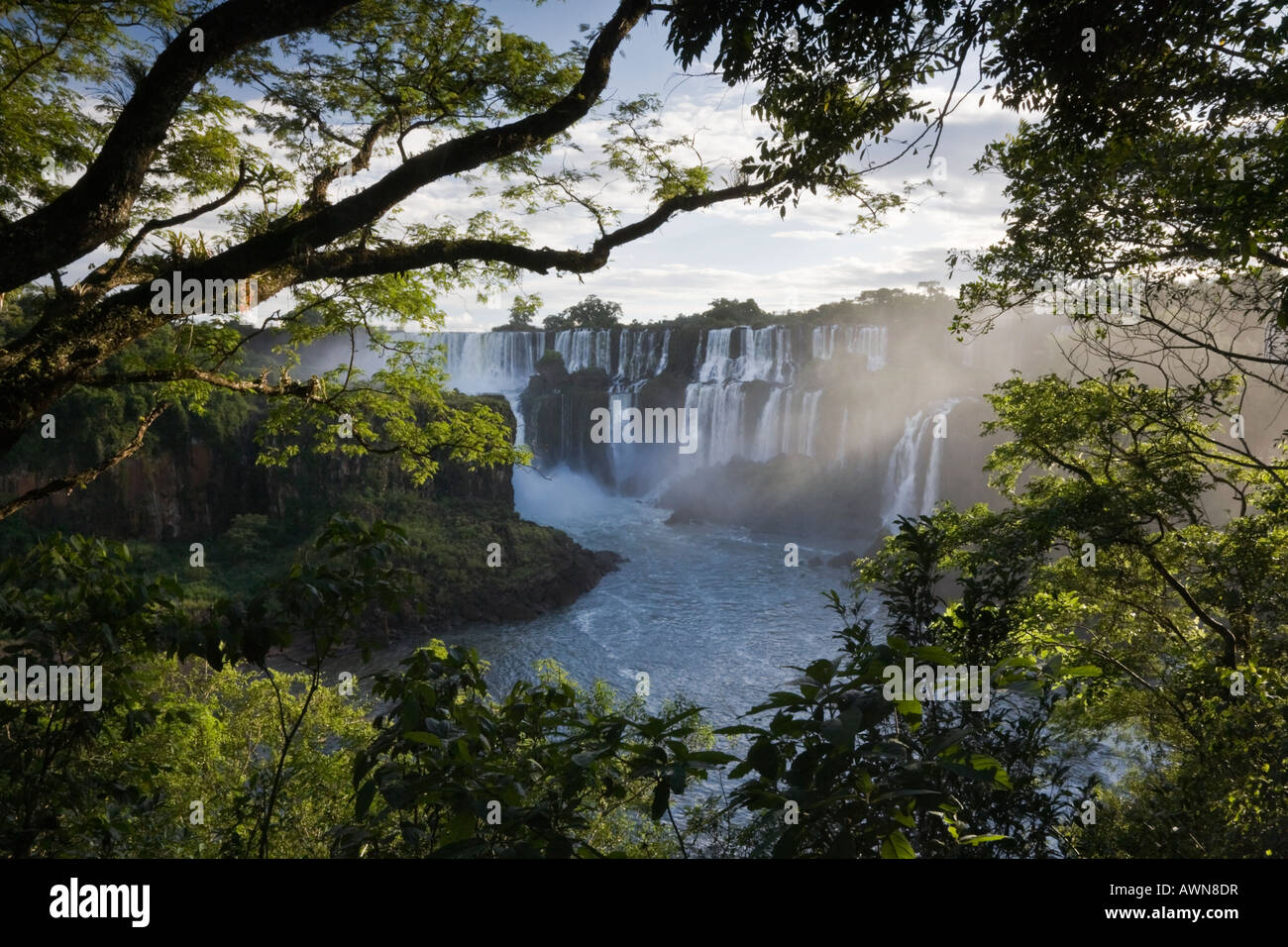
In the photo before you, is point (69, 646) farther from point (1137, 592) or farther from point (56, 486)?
point (1137, 592)

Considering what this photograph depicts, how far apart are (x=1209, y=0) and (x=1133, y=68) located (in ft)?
1.31

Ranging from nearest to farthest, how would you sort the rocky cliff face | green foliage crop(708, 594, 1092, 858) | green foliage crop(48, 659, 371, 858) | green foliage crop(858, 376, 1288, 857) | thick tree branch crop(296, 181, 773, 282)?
1. green foliage crop(708, 594, 1092, 858)
2. green foliage crop(48, 659, 371, 858)
3. green foliage crop(858, 376, 1288, 857)
4. thick tree branch crop(296, 181, 773, 282)
5. the rocky cliff face

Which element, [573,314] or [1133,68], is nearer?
[1133,68]

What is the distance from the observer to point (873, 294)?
43.1 m

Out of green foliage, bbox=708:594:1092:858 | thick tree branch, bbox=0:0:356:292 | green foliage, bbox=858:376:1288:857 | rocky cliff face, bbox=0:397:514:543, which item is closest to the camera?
green foliage, bbox=708:594:1092:858

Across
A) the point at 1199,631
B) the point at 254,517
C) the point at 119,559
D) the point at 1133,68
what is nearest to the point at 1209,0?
the point at 1133,68

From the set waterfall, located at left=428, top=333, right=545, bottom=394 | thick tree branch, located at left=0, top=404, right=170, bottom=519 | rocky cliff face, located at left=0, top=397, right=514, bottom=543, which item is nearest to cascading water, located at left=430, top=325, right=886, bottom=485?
waterfall, located at left=428, top=333, right=545, bottom=394

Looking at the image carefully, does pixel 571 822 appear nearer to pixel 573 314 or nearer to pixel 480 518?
pixel 480 518

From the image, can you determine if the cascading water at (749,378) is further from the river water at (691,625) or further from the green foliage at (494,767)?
the green foliage at (494,767)

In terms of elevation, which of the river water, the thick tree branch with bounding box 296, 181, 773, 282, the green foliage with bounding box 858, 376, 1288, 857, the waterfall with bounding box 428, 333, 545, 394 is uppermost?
the waterfall with bounding box 428, 333, 545, 394

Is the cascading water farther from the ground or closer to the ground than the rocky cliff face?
farther from the ground

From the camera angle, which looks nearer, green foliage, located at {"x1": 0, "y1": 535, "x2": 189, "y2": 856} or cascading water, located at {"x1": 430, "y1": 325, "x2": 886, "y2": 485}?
green foliage, located at {"x1": 0, "y1": 535, "x2": 189, "y2": 856}

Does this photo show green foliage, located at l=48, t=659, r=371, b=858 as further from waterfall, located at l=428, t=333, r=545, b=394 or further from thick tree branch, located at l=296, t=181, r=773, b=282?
waterfall, located at l=428, t=333, r=545, b=394
